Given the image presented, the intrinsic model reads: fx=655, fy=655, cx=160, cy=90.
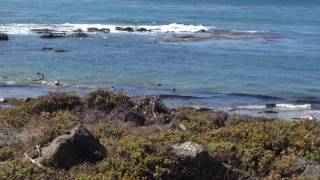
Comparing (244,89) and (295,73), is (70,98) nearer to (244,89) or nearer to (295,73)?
(244,89)

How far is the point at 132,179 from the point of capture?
9695mm

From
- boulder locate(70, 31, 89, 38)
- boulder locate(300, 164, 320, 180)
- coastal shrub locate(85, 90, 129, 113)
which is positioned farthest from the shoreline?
boulder locate(70, 31, 89, 38)

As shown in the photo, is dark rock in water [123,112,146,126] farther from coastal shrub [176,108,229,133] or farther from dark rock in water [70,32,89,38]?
dark rock in water [70,32,89,38]

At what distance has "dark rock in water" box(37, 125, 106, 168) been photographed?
1037 centimetres

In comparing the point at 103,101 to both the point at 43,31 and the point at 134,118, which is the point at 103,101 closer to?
the point at 134,118

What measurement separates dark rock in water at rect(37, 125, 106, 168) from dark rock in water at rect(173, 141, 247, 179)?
1.46 m

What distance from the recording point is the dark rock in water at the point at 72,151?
10.4m

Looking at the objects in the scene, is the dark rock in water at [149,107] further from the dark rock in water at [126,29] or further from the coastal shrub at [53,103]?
the dark rock in water at [126,29]

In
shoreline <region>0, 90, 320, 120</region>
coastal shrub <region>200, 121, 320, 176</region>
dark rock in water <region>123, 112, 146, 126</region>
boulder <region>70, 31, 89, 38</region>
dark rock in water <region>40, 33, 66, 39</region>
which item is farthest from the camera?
boulder <region>70, 31, 89, 38</region>

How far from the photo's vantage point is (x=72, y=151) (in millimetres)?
10648

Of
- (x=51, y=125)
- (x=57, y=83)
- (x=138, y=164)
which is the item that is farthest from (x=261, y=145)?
(x=57, y=83)

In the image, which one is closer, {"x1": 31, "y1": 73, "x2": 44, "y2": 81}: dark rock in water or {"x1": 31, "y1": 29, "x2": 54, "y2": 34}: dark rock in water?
{"x1": 31, "y1": 73, "x2": 44, "y2": 81}: dark rock in water

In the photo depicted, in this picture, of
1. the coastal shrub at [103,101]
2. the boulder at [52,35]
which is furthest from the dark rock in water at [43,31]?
the coastal shrub at [103,101]

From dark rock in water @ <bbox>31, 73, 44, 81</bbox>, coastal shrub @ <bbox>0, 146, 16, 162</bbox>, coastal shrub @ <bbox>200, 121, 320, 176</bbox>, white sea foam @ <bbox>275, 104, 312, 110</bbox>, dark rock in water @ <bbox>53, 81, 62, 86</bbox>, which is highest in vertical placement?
coastal shrub @ <bbox>200, 121, 320, 176</bbox>
